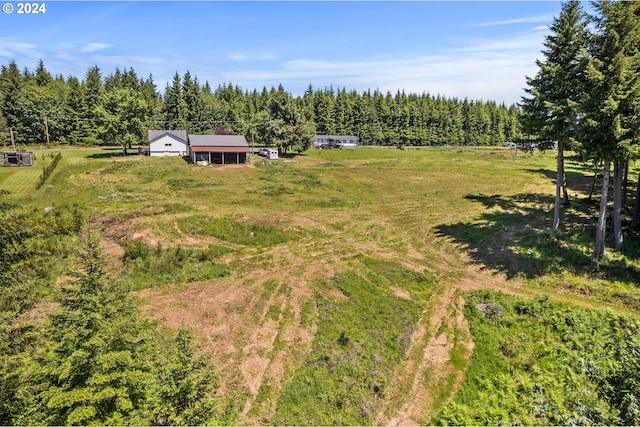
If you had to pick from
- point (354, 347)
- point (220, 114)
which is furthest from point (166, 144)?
point (354, 347)

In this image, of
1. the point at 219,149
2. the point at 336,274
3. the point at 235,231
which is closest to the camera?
the point at 336,274

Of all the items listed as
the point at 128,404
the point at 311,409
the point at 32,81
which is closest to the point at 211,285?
the point at 311,409

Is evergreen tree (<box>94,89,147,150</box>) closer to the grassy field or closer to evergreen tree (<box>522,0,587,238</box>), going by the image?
the grassy field

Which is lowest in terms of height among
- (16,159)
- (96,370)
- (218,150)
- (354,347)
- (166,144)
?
(354,347)

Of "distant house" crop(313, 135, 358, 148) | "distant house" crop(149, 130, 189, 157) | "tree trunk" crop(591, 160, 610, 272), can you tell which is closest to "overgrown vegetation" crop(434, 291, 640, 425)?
"tree trunk" crop(591, 160, 610, 272)

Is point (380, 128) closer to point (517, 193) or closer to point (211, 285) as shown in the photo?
point (517, 193)

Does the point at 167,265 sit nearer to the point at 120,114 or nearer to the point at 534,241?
the point at 534,241
